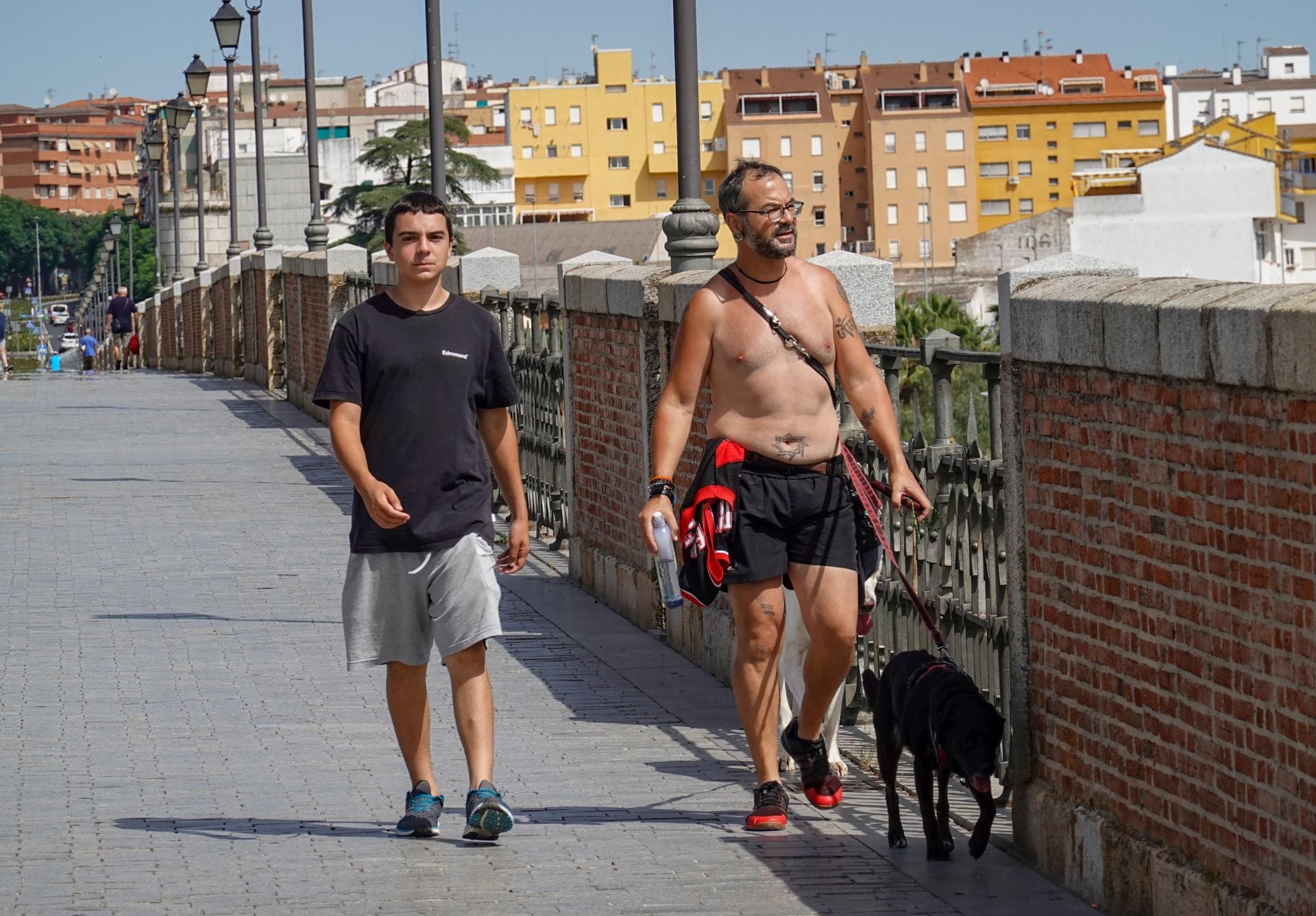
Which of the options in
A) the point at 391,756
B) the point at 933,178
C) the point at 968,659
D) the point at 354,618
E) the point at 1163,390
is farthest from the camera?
the point at 933,178

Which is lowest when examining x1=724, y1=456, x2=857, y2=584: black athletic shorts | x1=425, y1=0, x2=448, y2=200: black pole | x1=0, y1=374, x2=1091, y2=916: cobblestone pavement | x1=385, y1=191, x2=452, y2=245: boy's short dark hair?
x1=0, y1=374, x2=1091, y2=916: cobblestone pavement

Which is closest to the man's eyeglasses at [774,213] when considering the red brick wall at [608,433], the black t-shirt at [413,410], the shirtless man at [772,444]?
the shirtless man at [772,444]

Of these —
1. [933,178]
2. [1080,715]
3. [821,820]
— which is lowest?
[821,820]

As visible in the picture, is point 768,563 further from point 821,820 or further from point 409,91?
point 409,91

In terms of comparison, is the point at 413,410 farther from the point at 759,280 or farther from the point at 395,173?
the point at 395,173

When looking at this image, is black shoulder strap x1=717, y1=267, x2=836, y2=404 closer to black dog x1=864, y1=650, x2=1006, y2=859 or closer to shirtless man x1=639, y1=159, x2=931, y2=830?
shirtless man x1=639, y1=159, x2=931, y2=830

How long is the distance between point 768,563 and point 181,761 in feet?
7.87

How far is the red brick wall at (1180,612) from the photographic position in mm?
4617

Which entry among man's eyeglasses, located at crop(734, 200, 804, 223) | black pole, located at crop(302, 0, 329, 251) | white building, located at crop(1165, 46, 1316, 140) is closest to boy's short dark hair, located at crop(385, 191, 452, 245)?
man's eyeglasses, located at crop(734, 200, 804, 223)

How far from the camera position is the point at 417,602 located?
6434 millimetres

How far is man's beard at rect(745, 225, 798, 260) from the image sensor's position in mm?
6383

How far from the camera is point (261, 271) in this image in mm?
30641

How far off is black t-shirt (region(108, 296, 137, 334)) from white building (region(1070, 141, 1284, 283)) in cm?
4723

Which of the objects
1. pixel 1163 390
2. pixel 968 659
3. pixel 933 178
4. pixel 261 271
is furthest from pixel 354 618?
pixel 933 178
